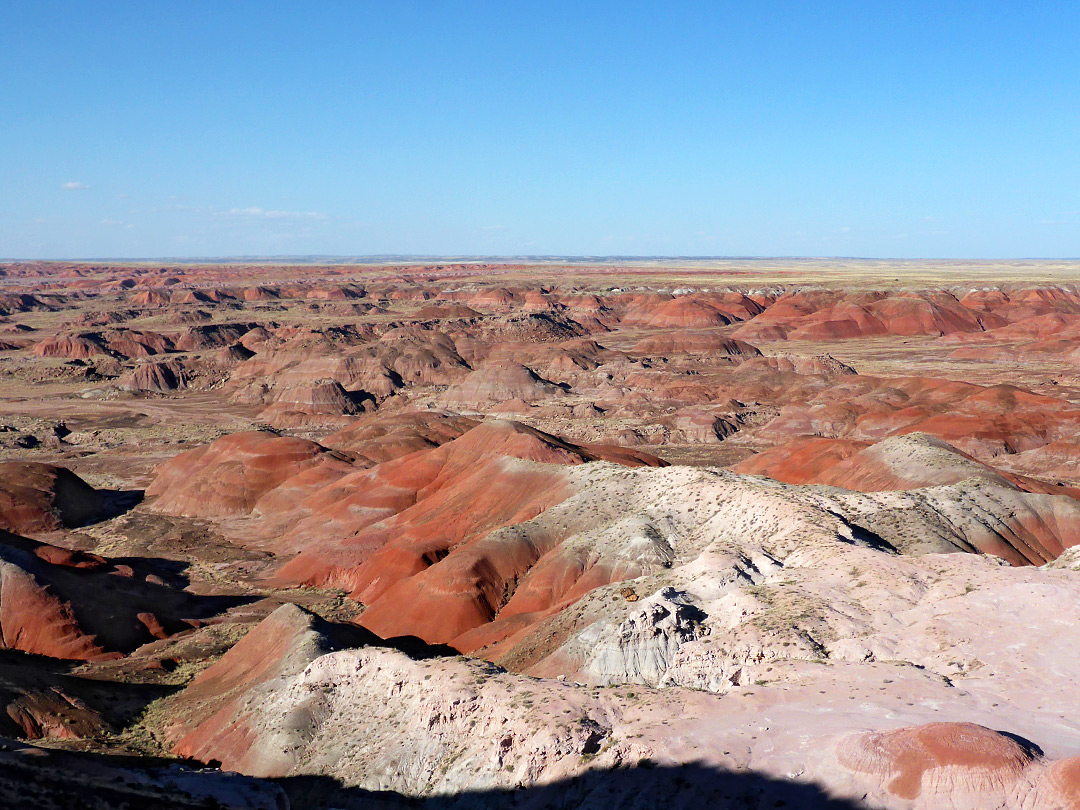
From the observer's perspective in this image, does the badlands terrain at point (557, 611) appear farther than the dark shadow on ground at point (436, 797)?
Yes

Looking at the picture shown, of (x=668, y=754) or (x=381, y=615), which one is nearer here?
(x=668, y=754)

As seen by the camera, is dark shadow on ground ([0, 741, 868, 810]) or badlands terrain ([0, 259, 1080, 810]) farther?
badlands terrain ([0, 259, 1080, 810])

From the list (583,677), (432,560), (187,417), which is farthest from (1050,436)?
(187,417)

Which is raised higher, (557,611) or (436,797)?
(436,797)

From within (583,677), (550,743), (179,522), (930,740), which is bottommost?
(179,522)

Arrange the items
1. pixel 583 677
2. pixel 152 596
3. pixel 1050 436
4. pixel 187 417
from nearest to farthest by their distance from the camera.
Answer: pixel 583 677 → pixel 152 596 → pixel 1050 436 → pixel 187 417

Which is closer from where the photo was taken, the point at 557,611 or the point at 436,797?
the point at 436,797

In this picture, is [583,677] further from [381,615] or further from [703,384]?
[703,384]

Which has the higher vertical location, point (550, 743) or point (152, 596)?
point (550, 743)
